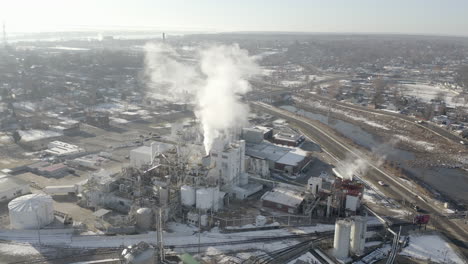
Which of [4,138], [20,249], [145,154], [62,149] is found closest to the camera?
[20,249]

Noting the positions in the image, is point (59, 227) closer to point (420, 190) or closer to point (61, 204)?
point (61, 204)

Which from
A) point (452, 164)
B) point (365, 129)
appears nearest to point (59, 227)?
point (452, 164)

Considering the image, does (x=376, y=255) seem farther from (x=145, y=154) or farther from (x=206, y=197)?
(x=145, y=154)

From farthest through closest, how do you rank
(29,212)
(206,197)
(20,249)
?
(206,197) → (29,212) → (20,249)

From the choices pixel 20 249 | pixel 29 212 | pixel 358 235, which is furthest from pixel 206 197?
pixel 20 249

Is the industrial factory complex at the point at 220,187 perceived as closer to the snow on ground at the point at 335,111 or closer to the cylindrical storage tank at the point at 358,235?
the cylindrical storage tank at the point at 358,235
